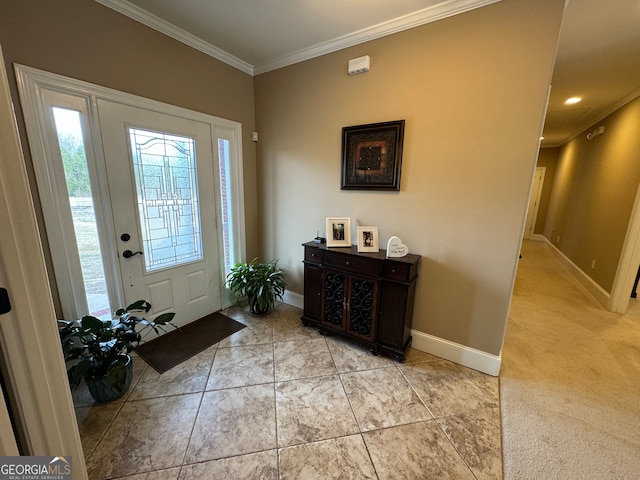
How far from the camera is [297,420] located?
63.4 inches

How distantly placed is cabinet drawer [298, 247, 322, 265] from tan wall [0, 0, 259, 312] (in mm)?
1672

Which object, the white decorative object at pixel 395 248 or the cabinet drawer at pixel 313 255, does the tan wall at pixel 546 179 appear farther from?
the cabinet drawer at pixel 313 255

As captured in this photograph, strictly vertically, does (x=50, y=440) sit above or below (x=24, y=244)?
below

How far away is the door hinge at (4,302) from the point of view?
0.80 meters

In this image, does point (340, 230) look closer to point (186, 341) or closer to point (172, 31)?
point (186, 341)

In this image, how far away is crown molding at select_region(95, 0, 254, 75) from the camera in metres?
1.88

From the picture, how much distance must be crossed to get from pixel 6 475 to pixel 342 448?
4.45ft

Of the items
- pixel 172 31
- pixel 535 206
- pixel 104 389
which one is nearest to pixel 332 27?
pixel 172 31

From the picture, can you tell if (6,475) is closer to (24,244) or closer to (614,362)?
(24,244)

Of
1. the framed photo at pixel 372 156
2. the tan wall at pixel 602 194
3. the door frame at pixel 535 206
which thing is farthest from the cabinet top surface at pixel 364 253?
the door frame at pixel 535 206

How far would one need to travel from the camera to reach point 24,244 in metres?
0.84

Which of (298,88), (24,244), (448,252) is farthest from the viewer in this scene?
(298,88)

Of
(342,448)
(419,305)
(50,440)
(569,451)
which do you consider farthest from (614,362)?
(50,440)

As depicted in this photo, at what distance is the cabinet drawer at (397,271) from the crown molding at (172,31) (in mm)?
2565
